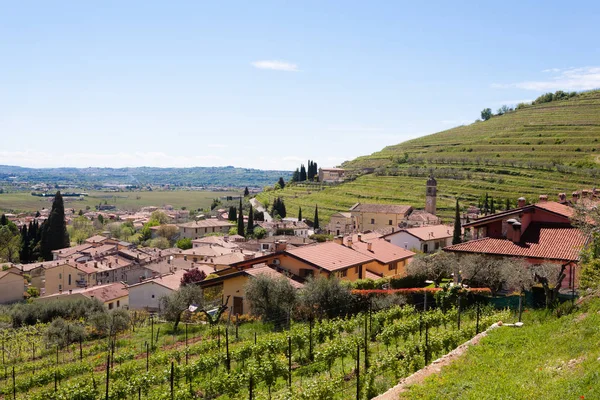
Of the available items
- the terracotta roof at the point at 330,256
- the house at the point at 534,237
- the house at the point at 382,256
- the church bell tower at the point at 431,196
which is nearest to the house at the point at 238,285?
the terracotta roof at the point at 330,256

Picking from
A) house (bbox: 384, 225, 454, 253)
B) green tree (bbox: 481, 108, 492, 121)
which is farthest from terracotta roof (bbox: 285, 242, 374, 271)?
green tree (bbox: 481, 108, 492, 121)

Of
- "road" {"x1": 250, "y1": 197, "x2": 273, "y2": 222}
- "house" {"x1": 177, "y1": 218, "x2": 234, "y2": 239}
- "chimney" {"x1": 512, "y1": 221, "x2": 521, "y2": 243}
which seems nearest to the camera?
"chimney" {"x1": 512, "y1": 221, "x2": 521, "y2": 243}

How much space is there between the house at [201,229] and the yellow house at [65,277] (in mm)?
33956

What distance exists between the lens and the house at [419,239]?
51688 mm

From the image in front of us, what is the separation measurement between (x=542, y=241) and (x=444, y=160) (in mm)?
79817

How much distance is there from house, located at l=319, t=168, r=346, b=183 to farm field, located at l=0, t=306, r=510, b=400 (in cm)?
8972

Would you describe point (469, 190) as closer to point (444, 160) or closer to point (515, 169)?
point (515, 169)

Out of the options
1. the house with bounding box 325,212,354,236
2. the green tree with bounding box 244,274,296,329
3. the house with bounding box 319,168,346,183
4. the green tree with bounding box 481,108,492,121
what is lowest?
the house with bounding box 325,212,354,236

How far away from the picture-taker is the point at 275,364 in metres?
13.1

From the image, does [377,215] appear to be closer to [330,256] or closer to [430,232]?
[430,232]

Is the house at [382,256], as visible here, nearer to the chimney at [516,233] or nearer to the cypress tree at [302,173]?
the chimney at [516,233]

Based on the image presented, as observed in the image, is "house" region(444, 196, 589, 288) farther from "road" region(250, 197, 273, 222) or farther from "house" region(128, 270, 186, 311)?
"road" region(250, 197, 273, 222)

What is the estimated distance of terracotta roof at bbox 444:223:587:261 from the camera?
24000 millimetres

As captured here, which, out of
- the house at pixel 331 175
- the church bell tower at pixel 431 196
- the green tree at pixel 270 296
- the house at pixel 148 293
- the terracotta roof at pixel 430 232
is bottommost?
the house at pixel 148 293
